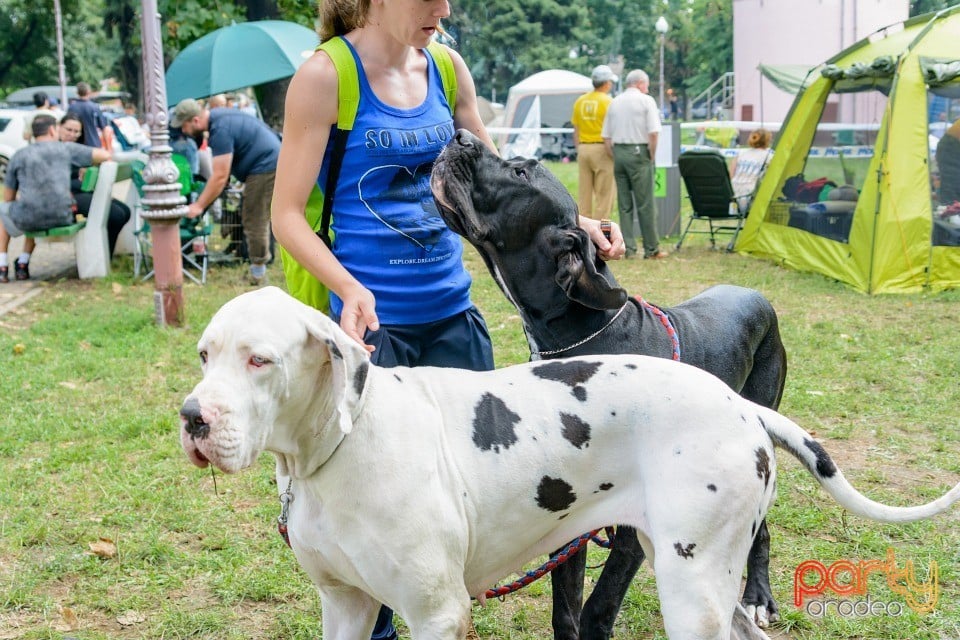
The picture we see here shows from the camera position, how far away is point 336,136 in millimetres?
2836

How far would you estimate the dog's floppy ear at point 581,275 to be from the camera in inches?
119

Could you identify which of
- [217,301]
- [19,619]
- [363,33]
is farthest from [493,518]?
[217,301]

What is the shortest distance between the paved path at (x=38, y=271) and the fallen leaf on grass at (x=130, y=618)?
6.48m

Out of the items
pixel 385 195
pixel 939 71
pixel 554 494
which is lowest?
pixel 554 494

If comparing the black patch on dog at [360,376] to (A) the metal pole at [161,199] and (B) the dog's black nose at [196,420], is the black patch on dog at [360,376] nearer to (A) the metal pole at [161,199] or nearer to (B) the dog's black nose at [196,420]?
(B) the dog's black nose at [196,420]

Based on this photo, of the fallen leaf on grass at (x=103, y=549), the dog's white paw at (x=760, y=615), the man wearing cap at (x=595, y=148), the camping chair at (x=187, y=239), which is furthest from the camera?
the man wearing cap at (x=595, y=148)

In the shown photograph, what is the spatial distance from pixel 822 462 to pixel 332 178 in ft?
5.24

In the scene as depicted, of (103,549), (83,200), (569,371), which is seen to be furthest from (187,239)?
(569,371)

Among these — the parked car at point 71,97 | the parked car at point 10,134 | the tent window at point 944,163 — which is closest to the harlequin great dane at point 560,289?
the tent window at point 944,163

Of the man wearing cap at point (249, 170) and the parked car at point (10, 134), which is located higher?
the parked car at point (10, 134)

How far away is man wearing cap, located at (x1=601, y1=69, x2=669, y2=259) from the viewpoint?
12.0 m

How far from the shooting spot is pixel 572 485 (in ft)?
8.05

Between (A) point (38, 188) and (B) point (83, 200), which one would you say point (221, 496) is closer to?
(A) point (38, 188)

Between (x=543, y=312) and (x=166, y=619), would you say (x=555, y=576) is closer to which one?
(x=543, y=312)
